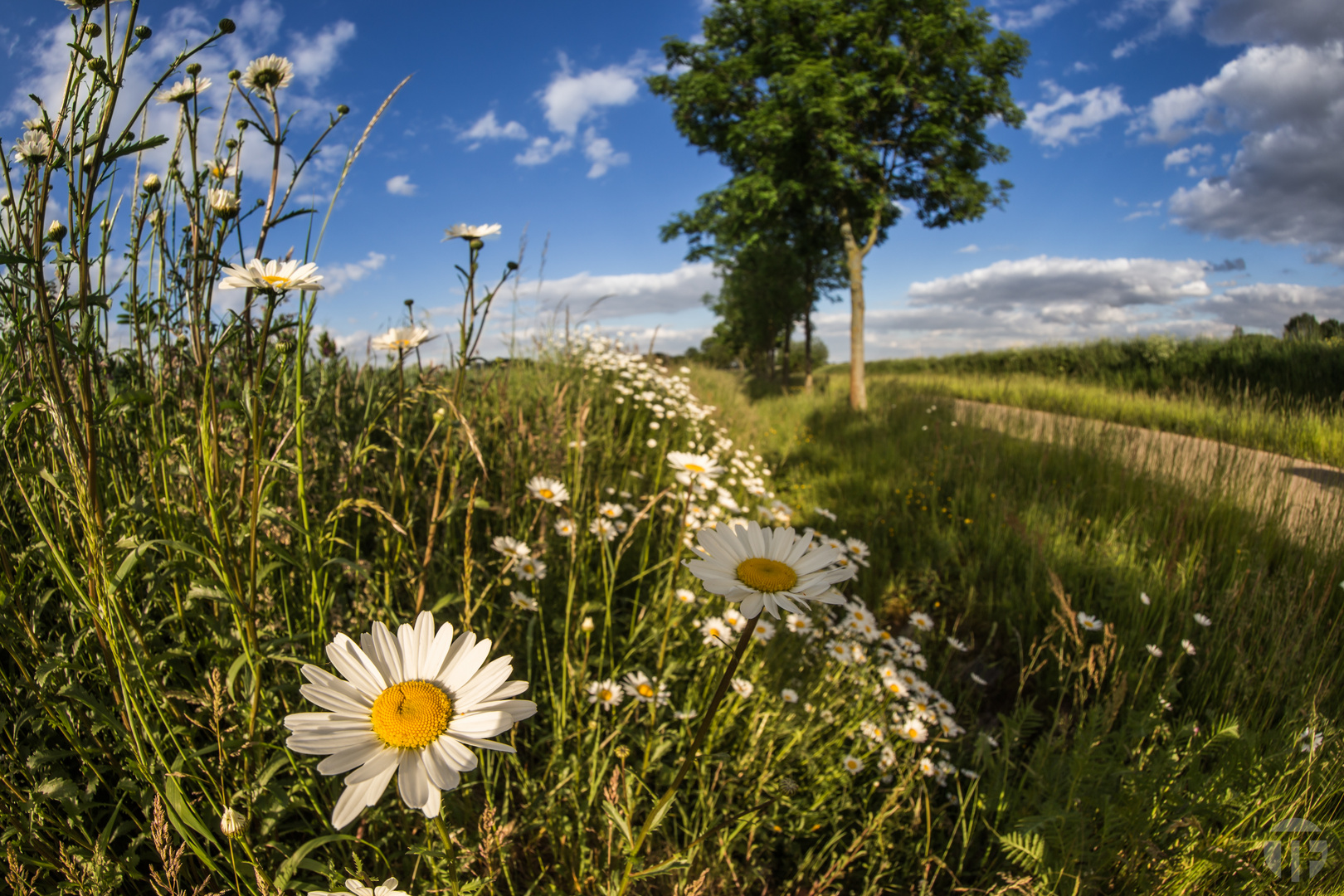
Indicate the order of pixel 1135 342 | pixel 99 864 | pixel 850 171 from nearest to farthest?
1. pixel 99 864
2. pixel 850 171
3. pixel 1135 342

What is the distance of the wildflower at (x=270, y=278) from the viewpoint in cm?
88

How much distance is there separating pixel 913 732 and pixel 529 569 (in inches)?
52.0

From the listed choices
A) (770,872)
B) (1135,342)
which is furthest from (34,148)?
(1135,342)

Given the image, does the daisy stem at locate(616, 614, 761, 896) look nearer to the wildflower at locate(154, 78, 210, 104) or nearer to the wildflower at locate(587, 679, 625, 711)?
the wildflower at locate(587, 679, 625, 711)

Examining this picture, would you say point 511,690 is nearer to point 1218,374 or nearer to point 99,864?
point 99,864

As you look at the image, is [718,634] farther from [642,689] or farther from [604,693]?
[604,693]

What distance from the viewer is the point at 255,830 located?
107 centimetres

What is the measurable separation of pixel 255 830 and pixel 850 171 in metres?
10.5

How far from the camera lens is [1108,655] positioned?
1.91 m

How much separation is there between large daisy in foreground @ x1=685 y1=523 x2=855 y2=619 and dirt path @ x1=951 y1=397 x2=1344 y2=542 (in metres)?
3.60

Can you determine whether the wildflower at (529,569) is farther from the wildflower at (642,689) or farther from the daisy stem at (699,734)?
the daisy stem at (699,734)

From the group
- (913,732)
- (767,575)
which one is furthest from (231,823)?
(913,732)

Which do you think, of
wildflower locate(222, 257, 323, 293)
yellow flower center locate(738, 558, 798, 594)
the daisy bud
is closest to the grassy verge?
yellow flower center locate(738, 558, 798, 594)

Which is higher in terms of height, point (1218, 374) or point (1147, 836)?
point (1218, 374)
